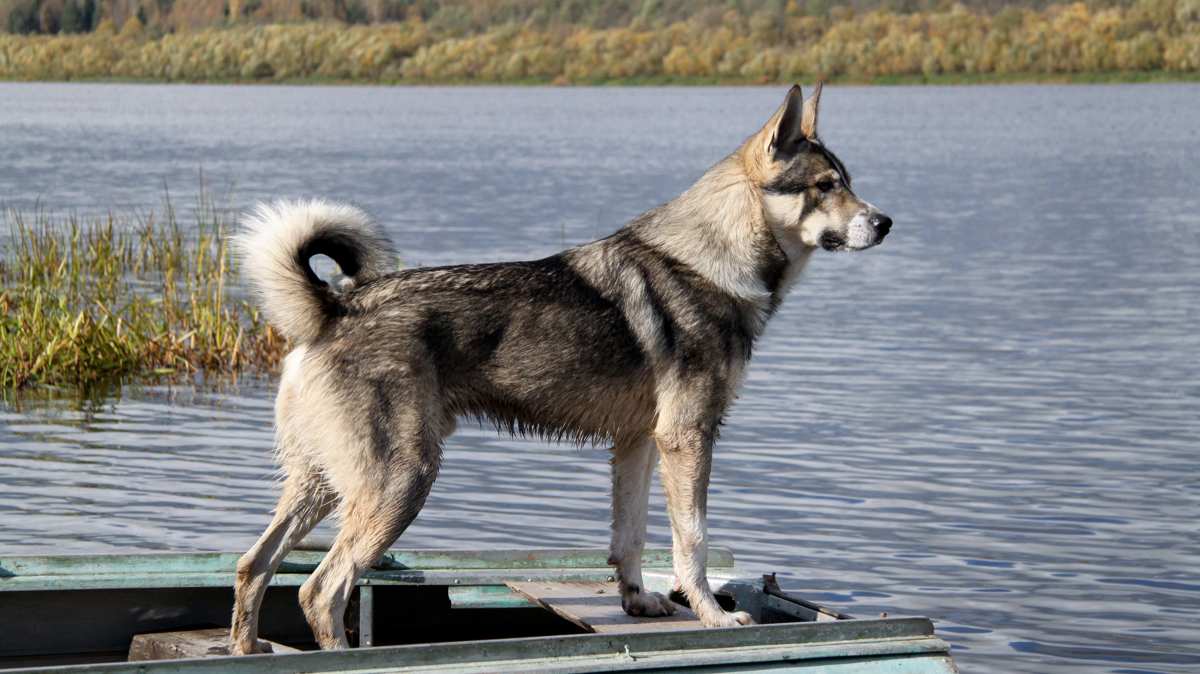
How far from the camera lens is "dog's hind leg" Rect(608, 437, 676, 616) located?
7.99 meters

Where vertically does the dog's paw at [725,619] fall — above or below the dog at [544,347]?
below

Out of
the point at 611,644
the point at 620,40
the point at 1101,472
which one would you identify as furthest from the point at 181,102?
the point at 611,644

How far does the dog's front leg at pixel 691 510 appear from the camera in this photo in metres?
7.54

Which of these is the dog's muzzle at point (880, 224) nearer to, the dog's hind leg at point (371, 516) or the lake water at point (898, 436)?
the dog's hind leg at point (371, 516)

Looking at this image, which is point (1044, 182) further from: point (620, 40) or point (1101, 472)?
point (620, 40)

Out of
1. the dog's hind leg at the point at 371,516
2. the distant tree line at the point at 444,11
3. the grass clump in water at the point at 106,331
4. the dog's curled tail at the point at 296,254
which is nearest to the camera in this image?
the dog's hind leg at the point at 371,516

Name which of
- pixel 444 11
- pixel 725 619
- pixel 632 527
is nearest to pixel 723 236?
pixel 632 527

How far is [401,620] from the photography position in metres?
8.44

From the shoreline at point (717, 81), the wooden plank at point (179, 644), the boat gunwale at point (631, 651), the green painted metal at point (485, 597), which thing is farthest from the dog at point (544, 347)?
the shoreline at point (717, 81)

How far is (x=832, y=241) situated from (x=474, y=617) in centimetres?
244

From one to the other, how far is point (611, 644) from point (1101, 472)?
747cm

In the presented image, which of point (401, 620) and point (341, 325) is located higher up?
point (341, 325)

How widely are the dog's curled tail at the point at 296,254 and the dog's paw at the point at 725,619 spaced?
2.00m

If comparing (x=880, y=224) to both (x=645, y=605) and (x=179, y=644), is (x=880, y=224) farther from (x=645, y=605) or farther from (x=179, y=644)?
(x=179, y=644)
